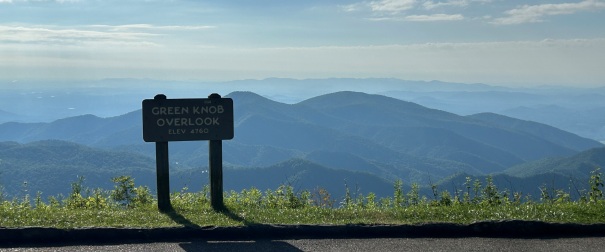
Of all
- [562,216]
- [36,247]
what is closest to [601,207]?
[562,216]

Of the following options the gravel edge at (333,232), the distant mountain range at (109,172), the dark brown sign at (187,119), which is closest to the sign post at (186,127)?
the dark brown sign at (187,119)

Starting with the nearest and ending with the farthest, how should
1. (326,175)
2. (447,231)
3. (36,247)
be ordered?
(36,247) < (447,231) < (326,175)

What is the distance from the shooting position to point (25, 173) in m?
145

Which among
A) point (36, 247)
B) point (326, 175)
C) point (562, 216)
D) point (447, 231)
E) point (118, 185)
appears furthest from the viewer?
point (326, 175)

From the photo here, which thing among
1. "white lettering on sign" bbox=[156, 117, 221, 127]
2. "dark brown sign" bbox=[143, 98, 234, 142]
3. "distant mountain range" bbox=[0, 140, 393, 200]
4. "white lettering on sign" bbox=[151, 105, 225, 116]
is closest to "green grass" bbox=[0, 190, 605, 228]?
"dark brown sign" bbox=[143, 98, 234, 142]

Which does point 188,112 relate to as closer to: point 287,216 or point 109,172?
point 287,216

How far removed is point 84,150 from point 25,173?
118 feet

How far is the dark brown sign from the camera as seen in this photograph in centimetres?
889

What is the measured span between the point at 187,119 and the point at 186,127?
111 millimetres

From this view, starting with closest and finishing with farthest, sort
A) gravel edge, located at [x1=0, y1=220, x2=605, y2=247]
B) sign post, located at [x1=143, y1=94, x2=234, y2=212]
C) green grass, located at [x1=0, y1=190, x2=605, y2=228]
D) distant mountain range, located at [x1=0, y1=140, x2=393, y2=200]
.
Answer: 1. gravel edge, located at [x1=0, y1=220, x2=605, y2=247]
2. green grass, located at [x1=0, y1=190, x2=605, y2=228]
3. sign post, located at [x1=143, y1=94, x2=234, y2=212]
4. distant mountain range, located at [x1=0, y1=140, x2=393, y2=200]

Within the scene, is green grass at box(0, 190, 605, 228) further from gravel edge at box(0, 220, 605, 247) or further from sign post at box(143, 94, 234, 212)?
sign post at box(143, 94, 234, 212)

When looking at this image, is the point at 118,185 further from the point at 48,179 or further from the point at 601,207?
the point at 48,179

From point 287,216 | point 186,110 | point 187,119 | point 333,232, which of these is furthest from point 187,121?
point 333,232

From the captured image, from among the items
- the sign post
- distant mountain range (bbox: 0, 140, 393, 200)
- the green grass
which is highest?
the sign post
